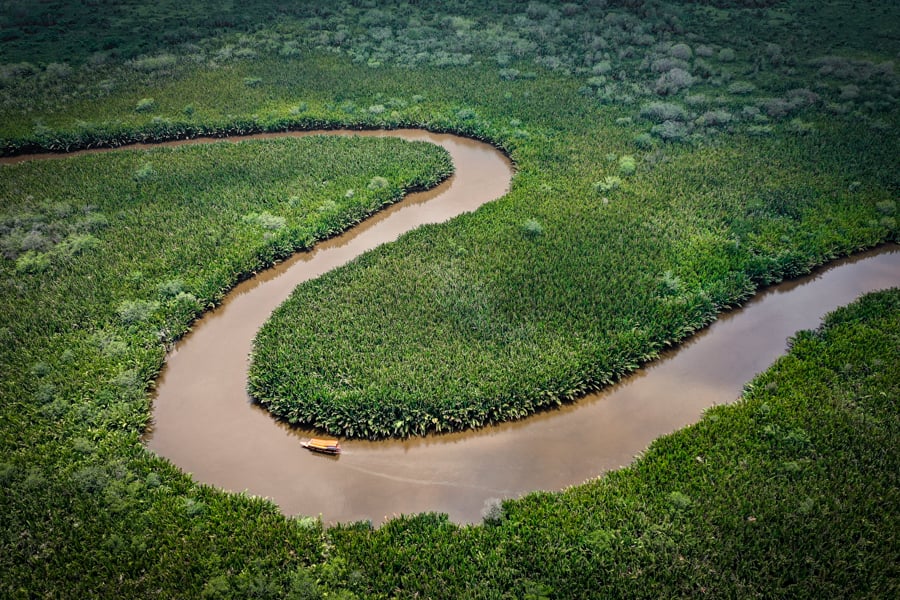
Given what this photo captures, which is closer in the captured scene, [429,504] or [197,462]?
[429,504]

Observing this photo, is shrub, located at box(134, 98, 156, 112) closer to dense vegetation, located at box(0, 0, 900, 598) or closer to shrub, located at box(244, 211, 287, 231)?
dense vegetation, located at box(0, 0, 900, 598)

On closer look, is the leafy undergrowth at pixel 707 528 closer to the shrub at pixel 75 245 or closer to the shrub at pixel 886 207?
the shrub at pixel 886 207

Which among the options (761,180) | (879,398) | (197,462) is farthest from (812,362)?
(197,462)

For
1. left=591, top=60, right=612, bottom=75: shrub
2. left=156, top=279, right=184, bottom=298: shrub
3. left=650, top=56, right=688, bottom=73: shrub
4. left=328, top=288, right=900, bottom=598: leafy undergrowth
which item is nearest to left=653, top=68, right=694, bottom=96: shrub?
left=650, top=56, right=688, bottom=73: shrub

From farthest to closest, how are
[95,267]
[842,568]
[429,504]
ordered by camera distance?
[95,267], [429,504], [842,568]

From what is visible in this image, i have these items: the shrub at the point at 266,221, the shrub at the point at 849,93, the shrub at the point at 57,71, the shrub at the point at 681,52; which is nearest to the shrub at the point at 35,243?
the shrub at the point at 266,221

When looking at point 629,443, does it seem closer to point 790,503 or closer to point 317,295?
point 790,503
